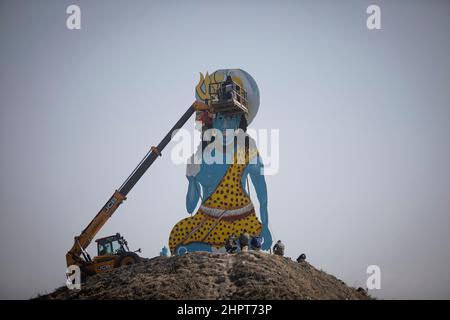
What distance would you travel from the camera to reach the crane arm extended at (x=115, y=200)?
2734 cm

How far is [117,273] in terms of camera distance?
945 inches

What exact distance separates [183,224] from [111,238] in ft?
11.5

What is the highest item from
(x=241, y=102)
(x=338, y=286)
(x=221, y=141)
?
(x=241, y=102)

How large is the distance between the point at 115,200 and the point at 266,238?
744 cm

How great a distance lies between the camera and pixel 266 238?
87.5ft

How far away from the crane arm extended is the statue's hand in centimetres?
633

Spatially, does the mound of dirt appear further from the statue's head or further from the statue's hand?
the statue's head

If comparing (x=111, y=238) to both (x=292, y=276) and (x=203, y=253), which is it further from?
(x=292, y=276)

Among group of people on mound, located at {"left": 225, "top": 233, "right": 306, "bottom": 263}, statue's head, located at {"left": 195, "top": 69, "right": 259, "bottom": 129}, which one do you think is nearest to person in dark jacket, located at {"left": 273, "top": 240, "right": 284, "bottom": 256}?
group of people on mound, located at {"left": 225, "top": 233, "right": 306, "bottom": 263}

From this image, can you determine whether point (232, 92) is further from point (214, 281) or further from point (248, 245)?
point (214, 281)
